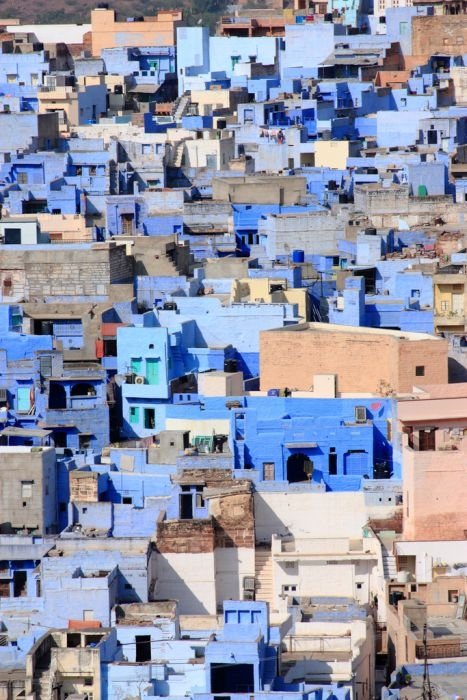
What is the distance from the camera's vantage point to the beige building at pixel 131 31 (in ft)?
237

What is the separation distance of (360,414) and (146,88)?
114ft

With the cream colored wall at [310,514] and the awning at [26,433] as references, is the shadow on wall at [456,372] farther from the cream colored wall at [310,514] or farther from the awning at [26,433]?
the awning at [26,433]

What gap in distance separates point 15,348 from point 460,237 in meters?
9.78

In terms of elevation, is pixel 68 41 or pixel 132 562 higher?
pixel 68 41

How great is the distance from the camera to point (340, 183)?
51312 mm

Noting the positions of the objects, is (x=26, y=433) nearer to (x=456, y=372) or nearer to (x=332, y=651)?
(x=456, y=372)

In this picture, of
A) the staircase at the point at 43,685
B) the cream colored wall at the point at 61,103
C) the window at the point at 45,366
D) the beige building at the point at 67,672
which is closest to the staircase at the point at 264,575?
the beige building at the point at 67,672

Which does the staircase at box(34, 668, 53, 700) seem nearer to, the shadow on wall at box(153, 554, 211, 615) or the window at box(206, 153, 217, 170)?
the shadow on wall at box(153, 554, 211, 615)

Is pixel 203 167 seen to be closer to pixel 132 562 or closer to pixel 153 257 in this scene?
pixel 153 257

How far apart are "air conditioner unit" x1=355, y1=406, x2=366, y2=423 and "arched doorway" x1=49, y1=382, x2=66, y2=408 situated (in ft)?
15.1

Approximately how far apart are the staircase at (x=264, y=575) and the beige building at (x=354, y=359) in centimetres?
464

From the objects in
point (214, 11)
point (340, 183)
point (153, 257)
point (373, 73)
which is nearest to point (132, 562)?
point (153, 257)

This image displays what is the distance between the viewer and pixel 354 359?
35812mm

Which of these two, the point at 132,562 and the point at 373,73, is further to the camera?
the point at 373,73
